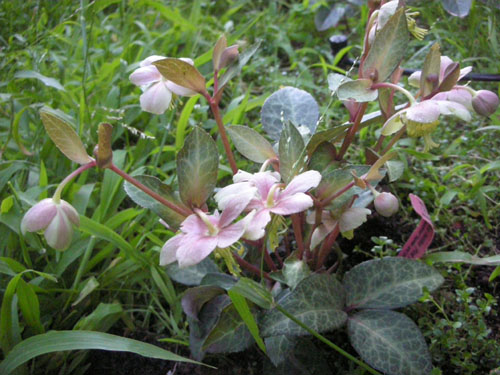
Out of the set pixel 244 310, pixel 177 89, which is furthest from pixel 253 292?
pixel 177 89

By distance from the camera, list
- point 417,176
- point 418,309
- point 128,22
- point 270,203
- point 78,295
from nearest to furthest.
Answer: point 270,203 < point 418,309 < point 78,295 < point 417,176 < point 128,22

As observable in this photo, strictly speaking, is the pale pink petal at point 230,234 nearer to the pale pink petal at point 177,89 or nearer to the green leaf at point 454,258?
the pale pink petal at point 177,89

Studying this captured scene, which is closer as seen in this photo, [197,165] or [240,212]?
[240,212]

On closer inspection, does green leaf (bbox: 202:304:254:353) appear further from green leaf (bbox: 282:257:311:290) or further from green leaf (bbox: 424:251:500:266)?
green leaf (bbox: 424:251:500:266)

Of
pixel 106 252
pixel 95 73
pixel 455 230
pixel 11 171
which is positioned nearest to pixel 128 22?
pixel 95 73

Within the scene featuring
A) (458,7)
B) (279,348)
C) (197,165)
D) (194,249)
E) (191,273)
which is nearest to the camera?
(194,249)

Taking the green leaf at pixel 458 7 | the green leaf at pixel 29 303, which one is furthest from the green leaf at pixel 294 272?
the green leaf at pixel 458 7

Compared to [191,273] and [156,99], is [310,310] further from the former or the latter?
[156,99]

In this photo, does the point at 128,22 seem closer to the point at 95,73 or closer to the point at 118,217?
the point at 95,73
